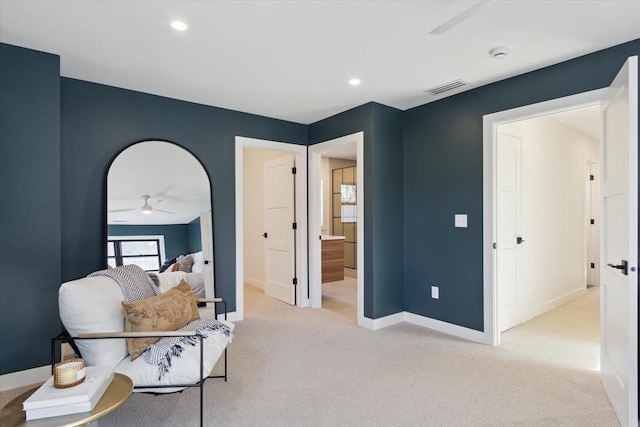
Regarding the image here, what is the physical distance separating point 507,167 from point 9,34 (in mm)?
4327

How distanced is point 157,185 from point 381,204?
234 centimetres

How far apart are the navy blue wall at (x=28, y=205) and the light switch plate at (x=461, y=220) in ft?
11.4

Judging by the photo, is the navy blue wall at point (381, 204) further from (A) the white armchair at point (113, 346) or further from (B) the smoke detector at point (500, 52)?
(A) the white armchair at point (113, 346)

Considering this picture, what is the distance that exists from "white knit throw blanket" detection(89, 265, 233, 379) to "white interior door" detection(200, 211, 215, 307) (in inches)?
43.8

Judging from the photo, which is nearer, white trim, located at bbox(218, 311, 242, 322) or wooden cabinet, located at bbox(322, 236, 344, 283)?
white trim, located at bbox(218, 311, 242, 322)

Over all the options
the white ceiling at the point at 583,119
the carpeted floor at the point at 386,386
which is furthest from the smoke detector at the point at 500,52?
the carpeted floor at the point at 386,386

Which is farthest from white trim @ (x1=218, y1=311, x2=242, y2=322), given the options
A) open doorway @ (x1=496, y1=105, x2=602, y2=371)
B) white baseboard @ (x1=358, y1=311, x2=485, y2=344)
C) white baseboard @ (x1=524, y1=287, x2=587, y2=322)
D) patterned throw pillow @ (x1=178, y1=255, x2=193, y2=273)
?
white baseboard @ (x1=524, y1=287, x2=587, y2=322)

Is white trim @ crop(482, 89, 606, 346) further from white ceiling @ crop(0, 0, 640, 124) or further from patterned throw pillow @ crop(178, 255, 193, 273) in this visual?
patterned throw pillow @ crop(178, 255, 193, 273)

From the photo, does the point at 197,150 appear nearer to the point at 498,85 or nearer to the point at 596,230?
the point at 498,85

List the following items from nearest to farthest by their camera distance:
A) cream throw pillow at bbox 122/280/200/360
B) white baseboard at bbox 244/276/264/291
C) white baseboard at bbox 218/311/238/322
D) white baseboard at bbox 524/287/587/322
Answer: cream throw pillow at bbox 122/280/200/360 < white baseboard at bbox 218/311/238/322 < white baseboard at bbox 524/287/587/322 < white baseboard at bbox 244/276/264/291

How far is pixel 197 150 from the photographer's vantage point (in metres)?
3.81

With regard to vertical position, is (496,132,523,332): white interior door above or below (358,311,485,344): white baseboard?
above

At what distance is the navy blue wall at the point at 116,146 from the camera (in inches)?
121

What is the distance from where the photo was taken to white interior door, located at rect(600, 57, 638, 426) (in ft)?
6.23
